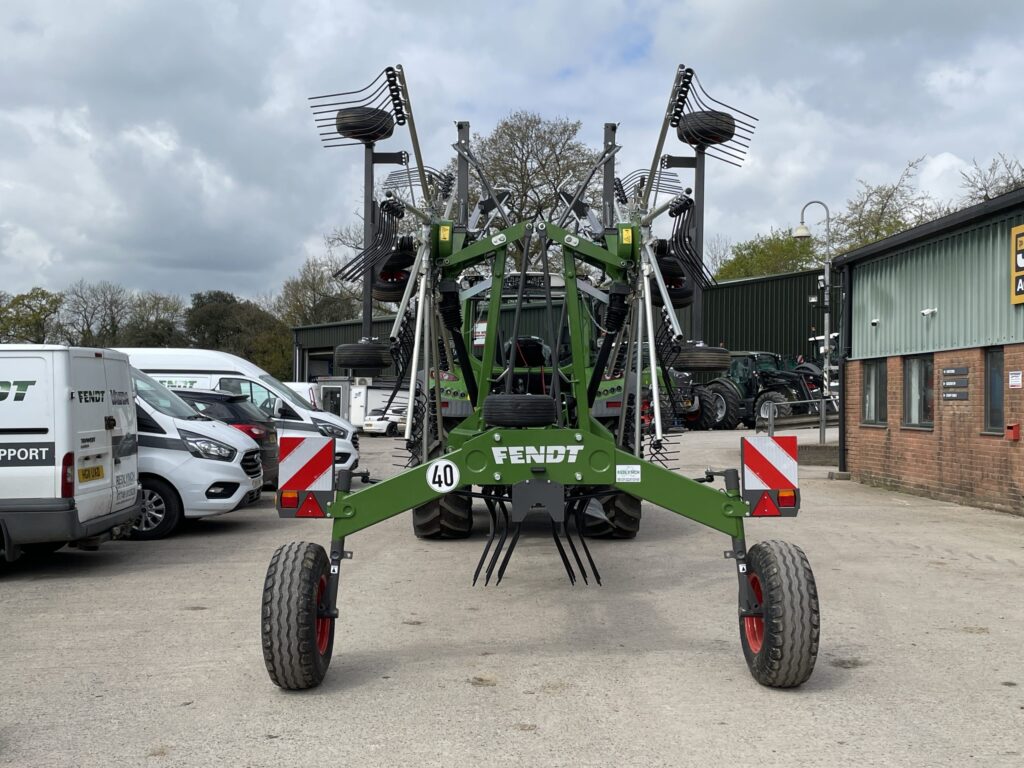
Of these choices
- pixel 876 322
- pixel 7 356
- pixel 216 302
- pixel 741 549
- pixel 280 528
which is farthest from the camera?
pixel 216 302

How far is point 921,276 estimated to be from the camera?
17062 mm

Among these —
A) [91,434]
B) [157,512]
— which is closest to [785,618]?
[91,434]

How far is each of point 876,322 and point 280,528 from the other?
417 inches

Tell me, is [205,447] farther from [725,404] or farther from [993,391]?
[725,404]

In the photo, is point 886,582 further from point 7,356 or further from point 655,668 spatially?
point 7,356

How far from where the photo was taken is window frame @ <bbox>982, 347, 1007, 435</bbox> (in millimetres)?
14405

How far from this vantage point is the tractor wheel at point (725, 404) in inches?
1316

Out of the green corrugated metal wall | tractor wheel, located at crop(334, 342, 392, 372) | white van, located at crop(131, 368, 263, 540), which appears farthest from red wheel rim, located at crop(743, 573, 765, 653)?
the green corrugated metal wall

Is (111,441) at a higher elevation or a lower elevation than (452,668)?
higher

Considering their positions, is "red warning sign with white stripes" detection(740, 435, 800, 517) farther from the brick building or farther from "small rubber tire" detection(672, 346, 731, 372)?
the brick building

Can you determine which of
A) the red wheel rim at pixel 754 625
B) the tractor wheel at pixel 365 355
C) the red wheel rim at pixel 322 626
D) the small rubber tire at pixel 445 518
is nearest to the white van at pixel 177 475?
the small rubber tire at pixel 445 518

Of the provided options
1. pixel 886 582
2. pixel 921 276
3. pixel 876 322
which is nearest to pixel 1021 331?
pixel 921 276

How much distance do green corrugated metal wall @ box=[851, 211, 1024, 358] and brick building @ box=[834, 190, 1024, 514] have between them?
17 mm

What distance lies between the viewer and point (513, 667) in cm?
641
